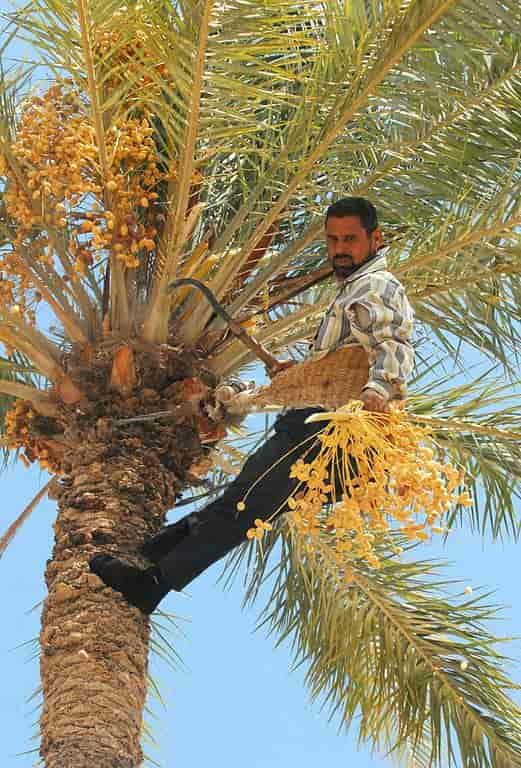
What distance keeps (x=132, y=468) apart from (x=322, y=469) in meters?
1.79

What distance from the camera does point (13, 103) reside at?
6754mm

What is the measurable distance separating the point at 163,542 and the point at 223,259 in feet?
5.18

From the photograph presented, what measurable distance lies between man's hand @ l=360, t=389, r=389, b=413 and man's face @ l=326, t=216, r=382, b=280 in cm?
75

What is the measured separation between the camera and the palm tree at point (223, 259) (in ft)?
17.9

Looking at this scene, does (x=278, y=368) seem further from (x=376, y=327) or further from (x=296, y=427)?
(x=376, y=327)

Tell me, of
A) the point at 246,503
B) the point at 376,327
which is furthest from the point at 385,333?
the point at 246,503

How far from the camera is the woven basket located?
Result: 16.3 ft

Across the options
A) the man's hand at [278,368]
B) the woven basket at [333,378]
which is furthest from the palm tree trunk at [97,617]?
the woven basket at [333,378]

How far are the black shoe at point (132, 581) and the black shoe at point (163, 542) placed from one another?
160 millimetres

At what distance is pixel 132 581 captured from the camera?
5367mm

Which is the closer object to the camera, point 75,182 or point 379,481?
point 379,481

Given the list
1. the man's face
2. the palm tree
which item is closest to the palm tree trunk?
the palm tree

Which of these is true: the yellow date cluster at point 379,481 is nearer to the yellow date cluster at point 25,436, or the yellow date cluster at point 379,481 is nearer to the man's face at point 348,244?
the man's face at point 348,244

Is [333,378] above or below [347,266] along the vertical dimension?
below
